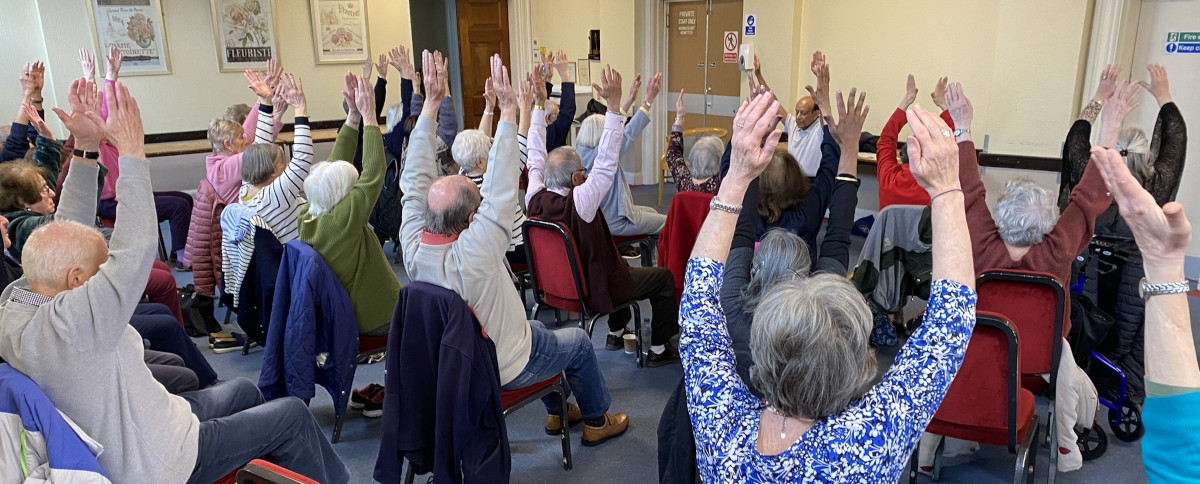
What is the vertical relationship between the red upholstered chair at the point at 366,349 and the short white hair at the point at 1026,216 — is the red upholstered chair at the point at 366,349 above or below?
below

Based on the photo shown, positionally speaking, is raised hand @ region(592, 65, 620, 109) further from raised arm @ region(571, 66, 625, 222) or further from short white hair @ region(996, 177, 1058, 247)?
short white hair @ region(996, 177, 1058, 247)

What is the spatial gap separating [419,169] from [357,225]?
1.32 ft

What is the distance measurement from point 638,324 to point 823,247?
4.46 feet

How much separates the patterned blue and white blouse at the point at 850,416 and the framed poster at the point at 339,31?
23.5 ft

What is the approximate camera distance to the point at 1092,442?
3.03m

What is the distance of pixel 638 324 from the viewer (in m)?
3.83

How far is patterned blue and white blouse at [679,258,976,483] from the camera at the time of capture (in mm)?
1355

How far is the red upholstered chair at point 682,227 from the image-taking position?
3598 millimetres

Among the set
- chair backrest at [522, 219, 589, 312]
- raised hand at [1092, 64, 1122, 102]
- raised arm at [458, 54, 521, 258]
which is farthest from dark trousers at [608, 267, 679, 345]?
raised hand at [1092, 64, 1122, 102]

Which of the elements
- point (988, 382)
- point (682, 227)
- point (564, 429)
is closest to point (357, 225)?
point (564, 429)

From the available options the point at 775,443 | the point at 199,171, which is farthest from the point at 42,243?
the point at 199,171

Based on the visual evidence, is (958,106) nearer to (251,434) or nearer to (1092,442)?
(1092,442)

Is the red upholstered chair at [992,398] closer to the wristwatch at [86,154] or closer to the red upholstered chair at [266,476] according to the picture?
the red upholstered chair at [266,476]

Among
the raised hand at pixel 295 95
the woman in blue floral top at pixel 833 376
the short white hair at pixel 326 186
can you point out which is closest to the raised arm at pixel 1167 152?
the woman in blue floral top at pixel 833 376
